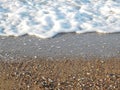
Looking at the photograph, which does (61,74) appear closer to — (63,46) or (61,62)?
(61,62)

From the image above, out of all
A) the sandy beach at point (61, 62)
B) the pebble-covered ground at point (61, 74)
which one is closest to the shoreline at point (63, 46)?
the sandy beach at point (61, 62)

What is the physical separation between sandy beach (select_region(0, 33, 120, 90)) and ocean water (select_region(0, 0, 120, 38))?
224 millimetres

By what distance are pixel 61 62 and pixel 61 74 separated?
0.32 metres

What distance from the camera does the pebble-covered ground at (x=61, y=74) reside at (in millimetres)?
3701

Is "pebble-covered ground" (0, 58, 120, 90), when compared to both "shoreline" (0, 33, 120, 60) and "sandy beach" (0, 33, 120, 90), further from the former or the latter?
"shoreline" (0, 33, 120, 60)

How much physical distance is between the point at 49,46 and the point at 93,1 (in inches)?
82.4

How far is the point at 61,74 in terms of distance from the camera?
3926 millimetres

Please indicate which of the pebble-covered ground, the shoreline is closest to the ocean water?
the shoreline

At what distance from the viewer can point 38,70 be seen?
13.2 feet

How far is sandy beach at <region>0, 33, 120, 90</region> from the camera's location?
3.75 metres

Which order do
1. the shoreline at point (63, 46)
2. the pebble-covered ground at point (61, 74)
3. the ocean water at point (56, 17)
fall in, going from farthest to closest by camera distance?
the ocean water at point (56, 17) → the shoreline at point (63, 46) → the pebble-covered ground at point (61, 74)

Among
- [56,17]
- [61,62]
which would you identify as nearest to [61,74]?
[61,62]

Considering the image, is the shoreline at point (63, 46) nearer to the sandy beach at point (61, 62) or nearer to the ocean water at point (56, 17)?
the sandy beach at point (61, 62)

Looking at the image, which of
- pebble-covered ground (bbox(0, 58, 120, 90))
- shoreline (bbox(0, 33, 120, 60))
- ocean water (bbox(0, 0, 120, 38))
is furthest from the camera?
ocean water (bbox(0, 0, 120, 38))
